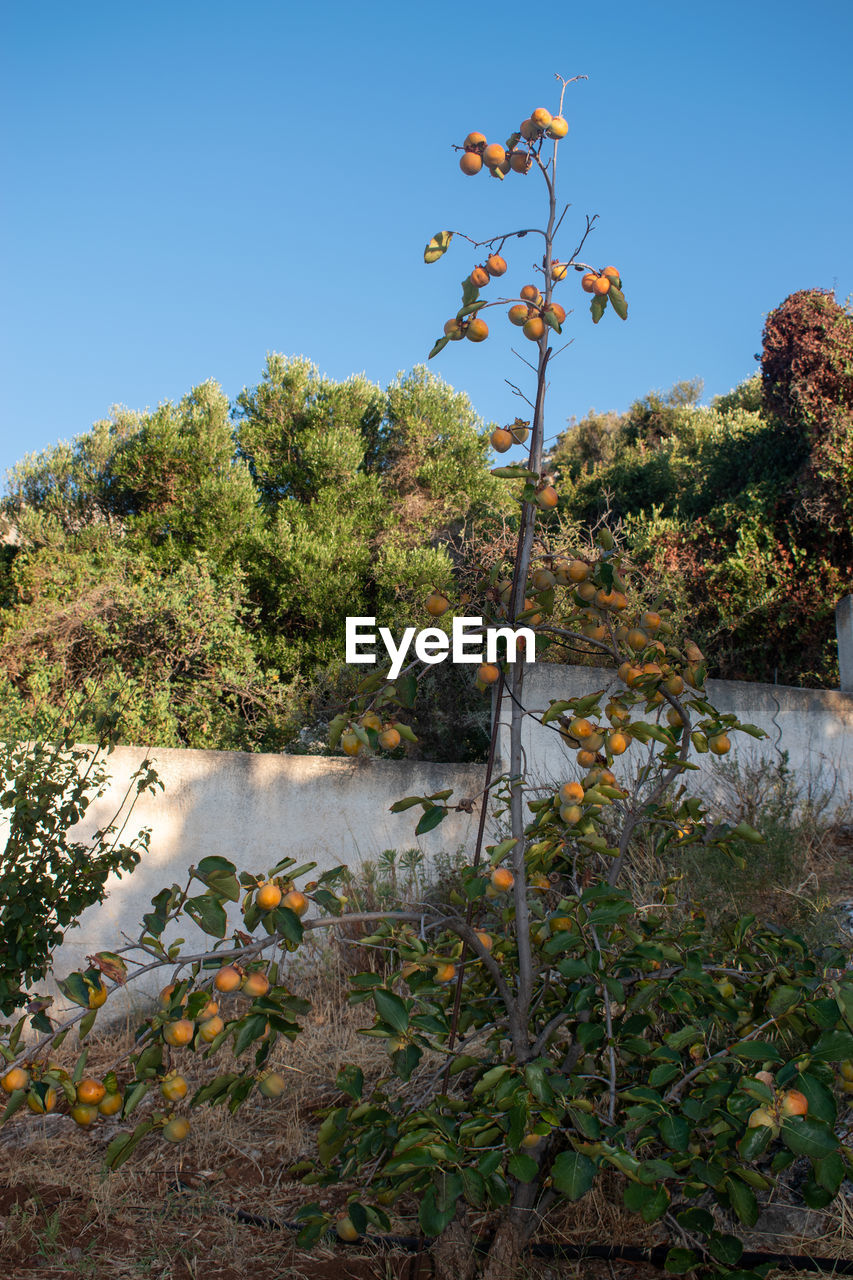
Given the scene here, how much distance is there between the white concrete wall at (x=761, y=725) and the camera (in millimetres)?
5867

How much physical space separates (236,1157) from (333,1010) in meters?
1.15

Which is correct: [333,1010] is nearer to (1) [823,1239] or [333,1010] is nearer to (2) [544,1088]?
(1) [823,1239]

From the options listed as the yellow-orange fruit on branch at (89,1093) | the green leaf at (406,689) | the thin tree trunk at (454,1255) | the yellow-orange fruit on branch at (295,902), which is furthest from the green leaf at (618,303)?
the thin tree trunk at (454,1255)

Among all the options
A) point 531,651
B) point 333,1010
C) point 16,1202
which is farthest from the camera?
point 333,1010

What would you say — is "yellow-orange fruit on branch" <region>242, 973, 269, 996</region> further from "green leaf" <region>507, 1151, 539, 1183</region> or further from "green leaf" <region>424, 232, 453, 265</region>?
"green leaf" <region>424, 232, 453, 265</region>

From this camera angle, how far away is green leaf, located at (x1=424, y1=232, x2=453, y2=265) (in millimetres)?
1886

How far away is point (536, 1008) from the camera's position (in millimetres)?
2189

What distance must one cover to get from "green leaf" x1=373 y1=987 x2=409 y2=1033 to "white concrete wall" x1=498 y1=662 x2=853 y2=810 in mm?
4153

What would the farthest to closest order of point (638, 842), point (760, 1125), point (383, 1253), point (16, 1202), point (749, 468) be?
point (749, 468) → point (638, 842) → point (16, 1202) → point (383, 1253) → point (760, 1125)

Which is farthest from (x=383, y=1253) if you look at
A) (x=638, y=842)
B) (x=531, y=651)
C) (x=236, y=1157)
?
(x=638, y=842)

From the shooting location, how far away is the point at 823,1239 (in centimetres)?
214

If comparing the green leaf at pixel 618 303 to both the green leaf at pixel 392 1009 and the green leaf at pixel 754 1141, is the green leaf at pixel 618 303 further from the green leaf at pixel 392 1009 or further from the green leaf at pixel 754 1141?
the green leaf at pixel 754 1141

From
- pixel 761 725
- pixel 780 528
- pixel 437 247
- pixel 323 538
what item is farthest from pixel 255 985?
pixel 780 528

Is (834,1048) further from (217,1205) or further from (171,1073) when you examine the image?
(217,1205)
